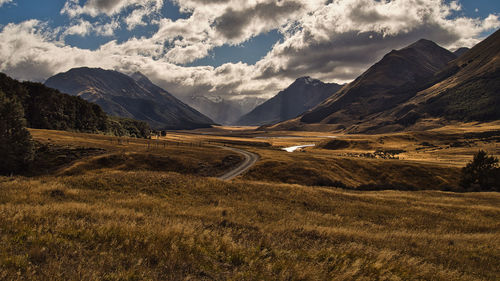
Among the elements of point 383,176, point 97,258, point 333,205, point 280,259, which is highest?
point 97,258

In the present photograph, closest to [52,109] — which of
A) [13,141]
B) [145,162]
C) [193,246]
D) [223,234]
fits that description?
[13,141]

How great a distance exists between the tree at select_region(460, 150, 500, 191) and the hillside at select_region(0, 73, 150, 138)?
135 metres

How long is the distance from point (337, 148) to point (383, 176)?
107 m

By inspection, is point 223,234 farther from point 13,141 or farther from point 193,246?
point 13,141

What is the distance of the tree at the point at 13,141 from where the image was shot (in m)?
52.1

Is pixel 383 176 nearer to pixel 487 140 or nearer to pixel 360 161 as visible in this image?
pixel 360 161

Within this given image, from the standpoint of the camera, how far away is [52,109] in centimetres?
11331

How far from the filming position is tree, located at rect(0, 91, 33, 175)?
52125 mm

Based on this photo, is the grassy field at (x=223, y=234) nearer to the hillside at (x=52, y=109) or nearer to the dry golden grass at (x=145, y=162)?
the dry golden grass at (x=145, y=162)

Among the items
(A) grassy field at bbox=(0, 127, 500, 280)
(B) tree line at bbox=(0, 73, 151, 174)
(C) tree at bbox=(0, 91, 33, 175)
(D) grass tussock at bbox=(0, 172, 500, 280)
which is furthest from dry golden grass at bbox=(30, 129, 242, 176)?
(D) grass tussock at bbox=(0, 172, 500, 280)

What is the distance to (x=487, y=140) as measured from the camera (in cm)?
16250

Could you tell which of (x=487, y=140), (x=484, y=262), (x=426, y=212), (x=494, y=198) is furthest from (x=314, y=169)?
(x=487, y=140)

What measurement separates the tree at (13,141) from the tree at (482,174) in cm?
8969

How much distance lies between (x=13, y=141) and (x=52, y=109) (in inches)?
2778
